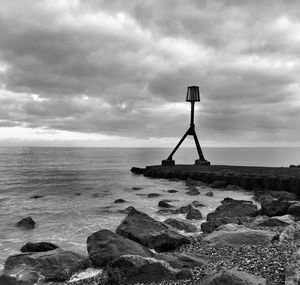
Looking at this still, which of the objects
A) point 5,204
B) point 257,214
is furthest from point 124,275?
point 5,204

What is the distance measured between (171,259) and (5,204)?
2107 cm

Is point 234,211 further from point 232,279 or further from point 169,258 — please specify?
point 232,279

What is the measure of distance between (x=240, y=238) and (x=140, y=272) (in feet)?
15.2

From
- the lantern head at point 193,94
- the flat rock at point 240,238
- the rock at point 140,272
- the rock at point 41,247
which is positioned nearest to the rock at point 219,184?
the lantern head at point 193,94

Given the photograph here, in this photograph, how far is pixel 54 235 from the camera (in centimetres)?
1489

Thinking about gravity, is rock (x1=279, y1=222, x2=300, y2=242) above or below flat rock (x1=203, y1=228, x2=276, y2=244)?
above

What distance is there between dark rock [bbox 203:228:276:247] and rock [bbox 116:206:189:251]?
4.25ft

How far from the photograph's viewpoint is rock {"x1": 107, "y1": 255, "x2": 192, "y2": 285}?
740 cm

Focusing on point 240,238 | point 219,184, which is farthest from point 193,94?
point 240,238

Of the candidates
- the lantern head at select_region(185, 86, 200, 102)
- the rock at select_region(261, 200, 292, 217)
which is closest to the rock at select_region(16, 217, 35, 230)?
the rock at select_region(261, 200, 292, 217)

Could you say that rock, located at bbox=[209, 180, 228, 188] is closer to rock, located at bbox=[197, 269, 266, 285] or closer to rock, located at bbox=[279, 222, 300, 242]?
rock, located at bbox=[279, 222, 300, 242]

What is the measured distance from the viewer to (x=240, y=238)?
1059cm

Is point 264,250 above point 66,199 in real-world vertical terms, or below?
above

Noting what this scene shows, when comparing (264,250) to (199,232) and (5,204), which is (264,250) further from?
(5,204)
